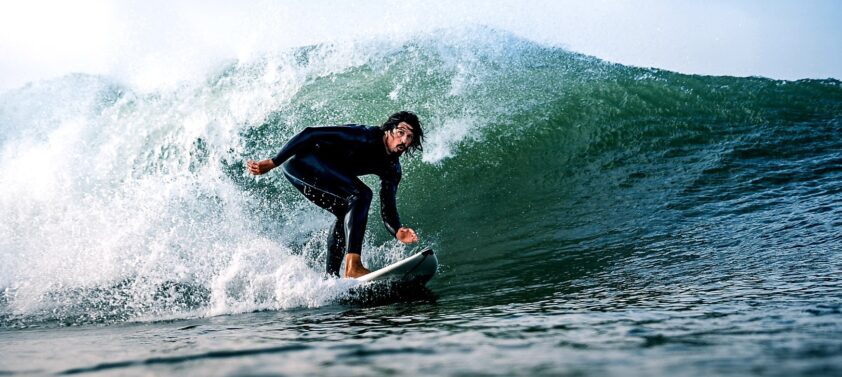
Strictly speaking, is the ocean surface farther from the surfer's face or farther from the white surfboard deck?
the surfer's face

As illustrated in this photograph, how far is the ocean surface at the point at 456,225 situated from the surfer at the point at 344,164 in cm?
55

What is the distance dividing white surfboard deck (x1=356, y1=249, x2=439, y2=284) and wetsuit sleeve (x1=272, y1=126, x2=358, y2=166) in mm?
1156

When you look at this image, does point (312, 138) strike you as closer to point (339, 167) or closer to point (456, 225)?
point (339, 167)

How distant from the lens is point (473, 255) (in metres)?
5.55

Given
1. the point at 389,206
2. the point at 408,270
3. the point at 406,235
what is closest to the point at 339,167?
the point at 389,206

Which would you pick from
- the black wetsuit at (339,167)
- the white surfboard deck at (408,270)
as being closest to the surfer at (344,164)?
the black wetsuit at (339,167)

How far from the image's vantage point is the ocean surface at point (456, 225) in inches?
69.7

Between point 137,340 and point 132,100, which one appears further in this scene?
point 132,100

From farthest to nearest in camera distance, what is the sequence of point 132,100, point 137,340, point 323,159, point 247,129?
point 132,100, point 247,129, point 323,159, point 137,340

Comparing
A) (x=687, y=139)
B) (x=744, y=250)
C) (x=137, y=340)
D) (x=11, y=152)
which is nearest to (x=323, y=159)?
(x=137, y=340)

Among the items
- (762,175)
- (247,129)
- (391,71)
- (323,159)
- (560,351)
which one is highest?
(391,71)

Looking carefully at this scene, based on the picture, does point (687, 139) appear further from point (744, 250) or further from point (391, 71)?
point (391, 71)

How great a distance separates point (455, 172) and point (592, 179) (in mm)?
1753

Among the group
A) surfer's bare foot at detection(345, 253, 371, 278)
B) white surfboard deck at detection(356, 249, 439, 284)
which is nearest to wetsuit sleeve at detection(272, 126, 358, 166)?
surfer's bare foot at detection(345, 253, 371, 278)
